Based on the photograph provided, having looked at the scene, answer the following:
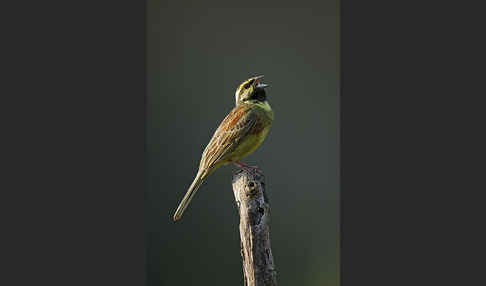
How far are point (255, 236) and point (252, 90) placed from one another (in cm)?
153

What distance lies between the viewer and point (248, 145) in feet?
17.7

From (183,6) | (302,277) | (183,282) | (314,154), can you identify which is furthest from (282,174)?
(183,6)

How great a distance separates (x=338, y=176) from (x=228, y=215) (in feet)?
4.08

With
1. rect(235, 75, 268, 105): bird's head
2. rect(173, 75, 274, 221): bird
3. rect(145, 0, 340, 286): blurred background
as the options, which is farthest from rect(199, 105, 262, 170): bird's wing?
rect(145, 0, 340, 286): blurred background

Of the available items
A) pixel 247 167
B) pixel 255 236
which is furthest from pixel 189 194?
pixel 255 236

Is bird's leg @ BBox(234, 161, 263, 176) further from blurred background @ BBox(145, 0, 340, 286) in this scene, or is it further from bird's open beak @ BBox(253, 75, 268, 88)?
bird's open beak @ BBox(253, 75, 268, 88)

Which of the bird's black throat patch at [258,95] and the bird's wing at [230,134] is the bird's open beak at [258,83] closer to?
the bird's black throat patch at [258,95]

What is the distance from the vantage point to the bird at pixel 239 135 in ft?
17.6

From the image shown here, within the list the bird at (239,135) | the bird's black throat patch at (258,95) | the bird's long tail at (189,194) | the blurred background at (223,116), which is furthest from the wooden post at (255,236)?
the bird's black throat patch at (258,95)

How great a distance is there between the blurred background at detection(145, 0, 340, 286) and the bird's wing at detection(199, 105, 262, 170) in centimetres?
35

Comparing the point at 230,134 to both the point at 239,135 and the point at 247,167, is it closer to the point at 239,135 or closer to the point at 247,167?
the point at 239,135

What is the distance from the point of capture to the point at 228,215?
5.84m

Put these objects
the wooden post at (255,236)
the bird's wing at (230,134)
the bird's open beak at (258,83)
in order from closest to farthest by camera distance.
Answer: the wooden post at (255,236), the bird's wing at (230,134), the bird's open beak at (258,83)

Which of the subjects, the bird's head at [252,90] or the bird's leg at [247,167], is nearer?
the bird's leg at [247,167]
